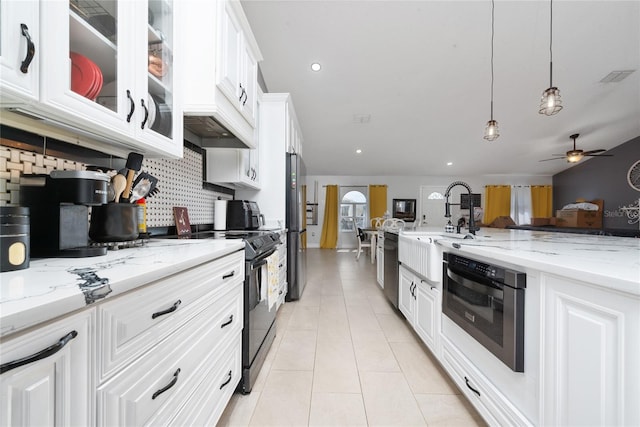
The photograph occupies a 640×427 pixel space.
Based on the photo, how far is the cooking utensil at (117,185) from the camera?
1.07 metres

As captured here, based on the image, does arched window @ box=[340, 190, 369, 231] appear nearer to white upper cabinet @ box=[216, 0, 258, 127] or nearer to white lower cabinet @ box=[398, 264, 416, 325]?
white lower cabinet @ box=[398, 264, 416, 325]

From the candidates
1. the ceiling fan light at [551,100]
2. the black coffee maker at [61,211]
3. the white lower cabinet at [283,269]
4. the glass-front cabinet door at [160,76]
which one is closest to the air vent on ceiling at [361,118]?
the ceiling fan light at [551,100]

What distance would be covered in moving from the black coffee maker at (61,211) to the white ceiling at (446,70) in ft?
9.35

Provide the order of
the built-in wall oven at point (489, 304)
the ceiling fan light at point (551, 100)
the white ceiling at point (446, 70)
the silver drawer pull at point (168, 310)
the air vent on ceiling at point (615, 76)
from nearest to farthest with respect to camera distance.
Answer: the silver drawer pull at point (168, 310), the built-in wall oven at point (489, 304), the ceiling fan light at point (551, 100), the white ceiling at point (446, 70), the air vent on ceiling at point (615, 76)

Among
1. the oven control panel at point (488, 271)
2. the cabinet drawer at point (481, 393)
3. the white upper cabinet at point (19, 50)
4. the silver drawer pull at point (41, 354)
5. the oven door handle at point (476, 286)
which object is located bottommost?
the cabinet drawer at point (481, 393)

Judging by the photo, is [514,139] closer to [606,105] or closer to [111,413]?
[606,105]

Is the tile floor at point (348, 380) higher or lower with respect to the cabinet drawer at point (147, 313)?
lower

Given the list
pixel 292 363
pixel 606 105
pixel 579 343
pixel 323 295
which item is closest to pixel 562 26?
pixel 606 105

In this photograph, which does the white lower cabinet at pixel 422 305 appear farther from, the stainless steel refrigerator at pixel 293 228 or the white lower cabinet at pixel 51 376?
the white lower cabinet at pixel 51 376

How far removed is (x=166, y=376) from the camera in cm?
76

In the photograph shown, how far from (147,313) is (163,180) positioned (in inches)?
49.8

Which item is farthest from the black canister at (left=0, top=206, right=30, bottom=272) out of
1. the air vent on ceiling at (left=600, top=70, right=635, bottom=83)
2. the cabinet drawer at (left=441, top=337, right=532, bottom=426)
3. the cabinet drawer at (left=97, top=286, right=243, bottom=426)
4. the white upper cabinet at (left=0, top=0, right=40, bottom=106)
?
the air vent on ceiling at (left=600, top=70, right=635, bottom=83)

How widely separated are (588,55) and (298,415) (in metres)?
5.76

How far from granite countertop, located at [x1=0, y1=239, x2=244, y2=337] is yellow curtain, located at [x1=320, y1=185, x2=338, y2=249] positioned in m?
7.75
